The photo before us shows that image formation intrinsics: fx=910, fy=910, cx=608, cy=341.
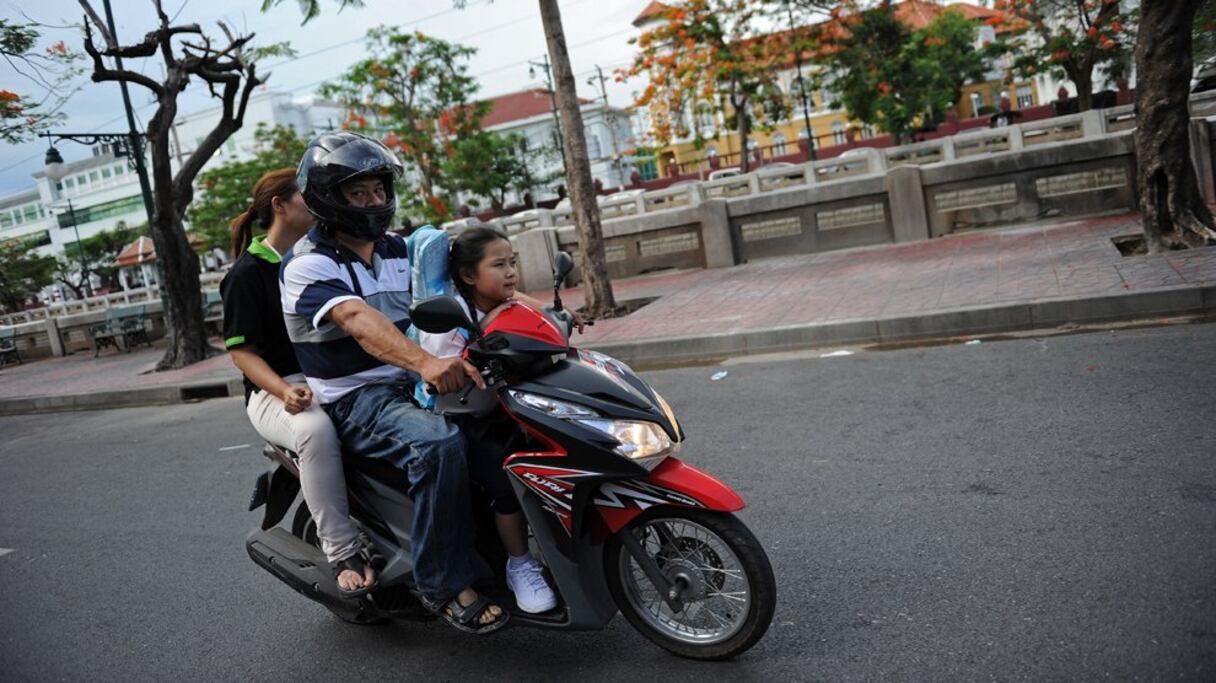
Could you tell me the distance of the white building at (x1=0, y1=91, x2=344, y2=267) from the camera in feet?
236

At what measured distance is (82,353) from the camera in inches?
945

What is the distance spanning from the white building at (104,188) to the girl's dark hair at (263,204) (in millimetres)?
70334

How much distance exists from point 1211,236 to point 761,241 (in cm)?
764

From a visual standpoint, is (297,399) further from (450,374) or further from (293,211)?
(293,211)

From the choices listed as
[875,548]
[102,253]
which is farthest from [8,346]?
[102,253]

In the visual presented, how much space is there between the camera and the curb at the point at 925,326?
717 cm

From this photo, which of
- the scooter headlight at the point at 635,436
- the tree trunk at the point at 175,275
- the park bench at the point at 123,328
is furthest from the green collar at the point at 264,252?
the park bench at the point at 123,328

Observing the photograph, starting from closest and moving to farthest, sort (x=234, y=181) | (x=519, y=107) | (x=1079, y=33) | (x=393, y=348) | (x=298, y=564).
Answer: (x=393, y=348), (x=298, y=564), (x=1079, y=33), (x=234, y=181), (x=519, y=107)

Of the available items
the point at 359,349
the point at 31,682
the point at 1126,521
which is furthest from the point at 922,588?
the point at 31,682

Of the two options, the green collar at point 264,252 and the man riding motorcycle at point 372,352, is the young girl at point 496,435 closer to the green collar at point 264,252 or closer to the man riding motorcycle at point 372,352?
the man riding motorcycle at point 372,352

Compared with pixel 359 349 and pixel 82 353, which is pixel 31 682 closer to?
pixel 359 349

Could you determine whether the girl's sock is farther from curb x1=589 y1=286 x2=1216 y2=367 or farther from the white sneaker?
curb x1=589 y1=286 x2=1216 y2=367

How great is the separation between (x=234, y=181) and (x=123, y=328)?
24.4 m

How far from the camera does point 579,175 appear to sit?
1220 centimetres
